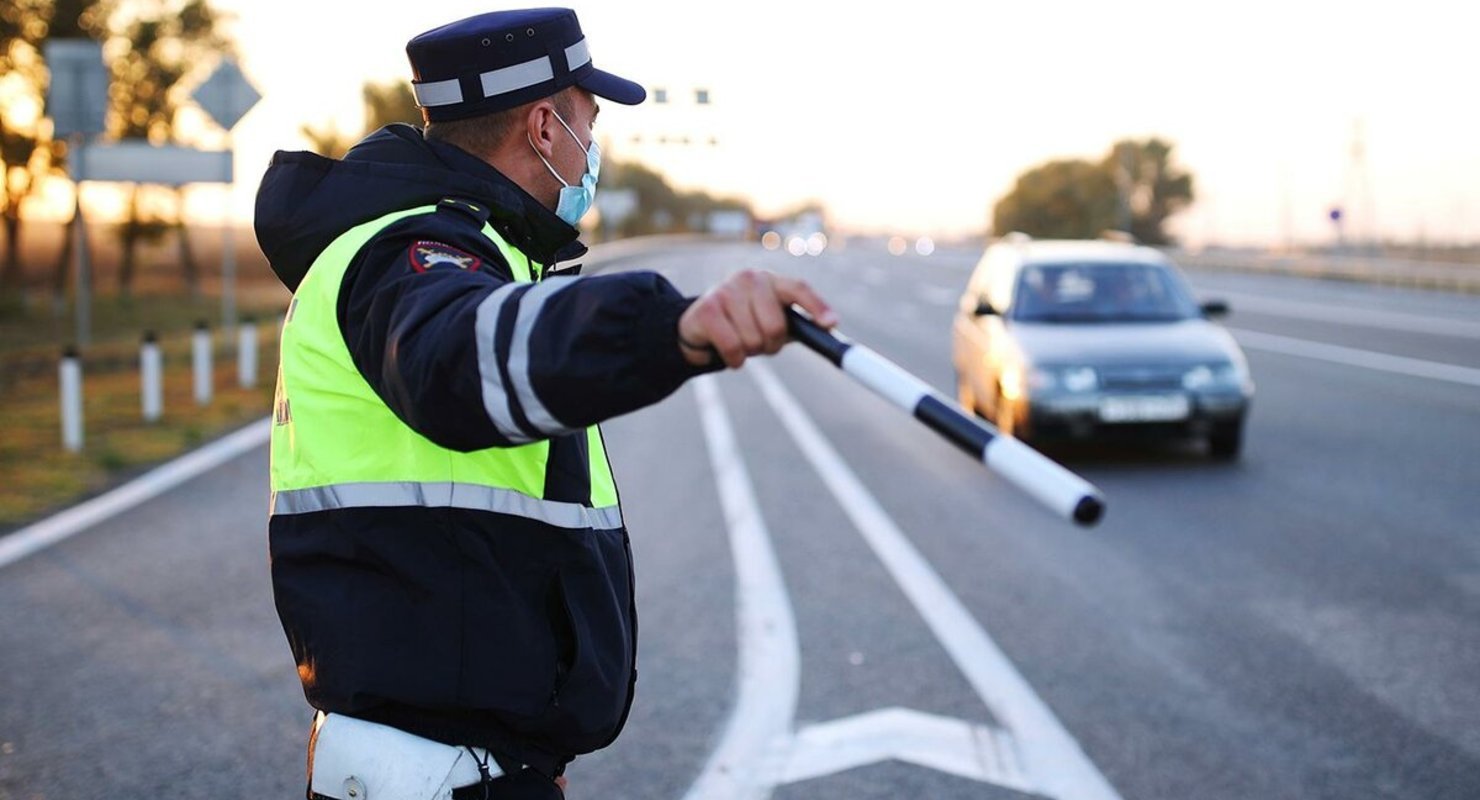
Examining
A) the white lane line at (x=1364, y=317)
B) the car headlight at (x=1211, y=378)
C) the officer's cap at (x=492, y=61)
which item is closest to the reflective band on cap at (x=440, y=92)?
the officer's cap at (x=492, y=61)

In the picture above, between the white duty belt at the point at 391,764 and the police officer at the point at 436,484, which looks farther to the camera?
the white duty belt at the point at 391,764

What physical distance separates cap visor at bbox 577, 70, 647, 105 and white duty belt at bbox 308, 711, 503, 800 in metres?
1.00

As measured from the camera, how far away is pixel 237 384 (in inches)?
715

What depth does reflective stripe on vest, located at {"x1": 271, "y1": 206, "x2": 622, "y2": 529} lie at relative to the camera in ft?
6.92

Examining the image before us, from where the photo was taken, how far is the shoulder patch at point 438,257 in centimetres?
199

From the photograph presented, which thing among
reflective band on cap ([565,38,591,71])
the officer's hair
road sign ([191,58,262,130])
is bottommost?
the officer's hair

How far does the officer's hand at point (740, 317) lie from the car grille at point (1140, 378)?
10482 mm

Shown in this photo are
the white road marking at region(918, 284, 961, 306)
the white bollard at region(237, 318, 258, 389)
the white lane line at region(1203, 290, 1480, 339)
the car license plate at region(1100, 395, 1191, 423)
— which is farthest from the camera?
the white road marking at region(918, 284, 961, 306)

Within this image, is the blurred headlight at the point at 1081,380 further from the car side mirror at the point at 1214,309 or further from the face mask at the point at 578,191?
the face mask at the point at 578,191

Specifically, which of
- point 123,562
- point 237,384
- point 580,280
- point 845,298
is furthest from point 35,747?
point 845,298

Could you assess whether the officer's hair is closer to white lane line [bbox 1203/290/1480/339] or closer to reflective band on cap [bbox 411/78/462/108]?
reflective band on cap [bbox 411/78/462/108]

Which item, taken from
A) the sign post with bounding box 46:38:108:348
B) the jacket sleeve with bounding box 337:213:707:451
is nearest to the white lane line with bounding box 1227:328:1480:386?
the sign post with bounding box 46:38:108:348

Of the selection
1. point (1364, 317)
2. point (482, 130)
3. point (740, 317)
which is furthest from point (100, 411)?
point (1364, 317)

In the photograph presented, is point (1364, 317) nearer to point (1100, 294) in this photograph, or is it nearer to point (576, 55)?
point (1100, 294)
